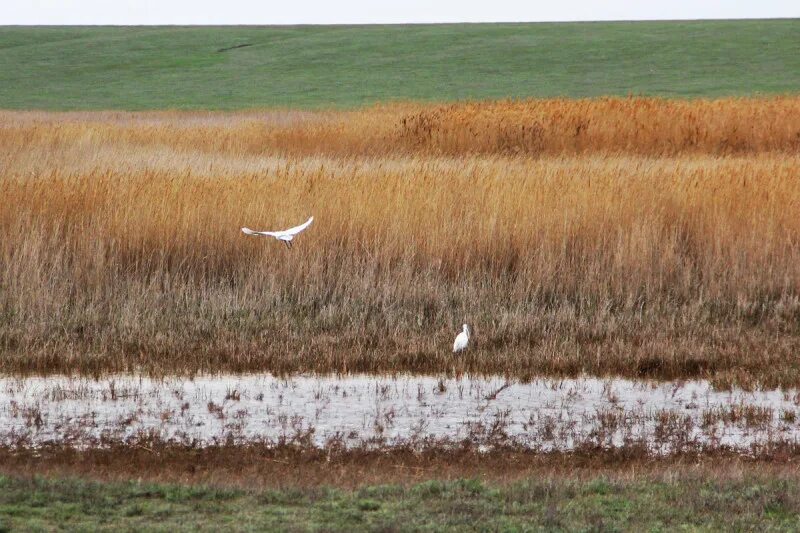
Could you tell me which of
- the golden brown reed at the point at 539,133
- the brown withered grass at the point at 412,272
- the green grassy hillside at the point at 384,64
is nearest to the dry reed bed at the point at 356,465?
the brown withered grass at the point at 412,272

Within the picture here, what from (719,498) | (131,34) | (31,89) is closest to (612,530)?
→ (719,498)

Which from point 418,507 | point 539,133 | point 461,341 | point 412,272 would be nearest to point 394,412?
point 461,341

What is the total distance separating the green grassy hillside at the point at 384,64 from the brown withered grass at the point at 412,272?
30575 mm

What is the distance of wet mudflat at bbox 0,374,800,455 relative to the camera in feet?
19.8

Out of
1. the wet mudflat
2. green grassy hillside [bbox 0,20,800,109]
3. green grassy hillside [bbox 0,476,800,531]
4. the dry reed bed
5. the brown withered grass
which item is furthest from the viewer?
green grassy hillside [bbox 0,20,800,109]

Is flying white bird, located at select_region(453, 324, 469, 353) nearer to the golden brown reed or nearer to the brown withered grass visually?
the brown withered grass

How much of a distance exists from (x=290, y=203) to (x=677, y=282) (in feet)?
13.1

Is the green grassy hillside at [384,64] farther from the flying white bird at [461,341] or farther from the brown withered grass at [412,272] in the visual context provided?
the flying white bird at [461,341]

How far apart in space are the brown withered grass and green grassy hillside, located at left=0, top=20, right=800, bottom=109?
30.6 metres

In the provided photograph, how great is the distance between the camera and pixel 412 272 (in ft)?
34.1

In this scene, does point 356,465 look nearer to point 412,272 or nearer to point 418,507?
point 418,507

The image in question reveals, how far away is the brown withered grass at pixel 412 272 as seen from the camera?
8.20 m

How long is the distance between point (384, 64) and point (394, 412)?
50715 mm

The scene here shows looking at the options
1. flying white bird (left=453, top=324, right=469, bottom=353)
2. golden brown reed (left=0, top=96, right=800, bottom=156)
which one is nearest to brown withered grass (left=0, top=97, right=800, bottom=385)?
Result: flying white bird (left=453, top=324, right=469, bottom=353)
